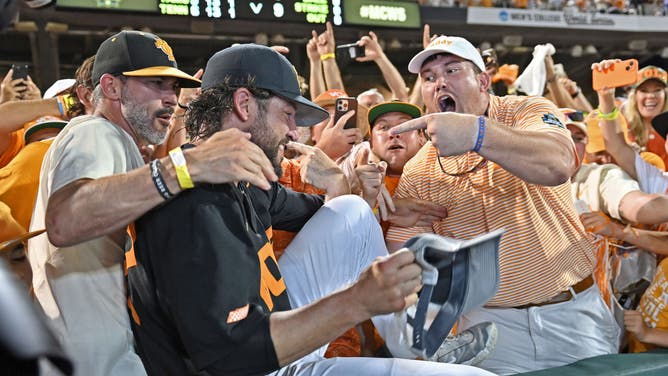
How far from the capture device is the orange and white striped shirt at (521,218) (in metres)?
2.69

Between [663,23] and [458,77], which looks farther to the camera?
[663,23]

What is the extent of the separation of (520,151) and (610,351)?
1083mm

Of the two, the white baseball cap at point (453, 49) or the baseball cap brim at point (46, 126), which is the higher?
the white baseball cap at point (453, 49)

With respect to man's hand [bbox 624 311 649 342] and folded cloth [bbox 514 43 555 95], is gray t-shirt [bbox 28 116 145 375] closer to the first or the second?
man's hand [bbox 624 311 649 342]

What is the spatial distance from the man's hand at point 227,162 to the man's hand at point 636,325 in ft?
6.74

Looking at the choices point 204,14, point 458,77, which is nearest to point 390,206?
point 458,77

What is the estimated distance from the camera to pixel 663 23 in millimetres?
13086

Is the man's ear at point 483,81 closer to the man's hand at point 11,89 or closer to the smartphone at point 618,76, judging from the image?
the smartphone at point 618,76

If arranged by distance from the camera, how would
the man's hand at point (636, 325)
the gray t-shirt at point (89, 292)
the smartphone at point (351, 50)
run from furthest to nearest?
the smartphone at point (351, 50), the man's hand at point (636, 325), the gray t-shirt at point (89, 292)

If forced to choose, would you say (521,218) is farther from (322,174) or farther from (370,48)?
(370,48)

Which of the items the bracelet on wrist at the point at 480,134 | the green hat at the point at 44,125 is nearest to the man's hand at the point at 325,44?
the green hat at the point at 44,125

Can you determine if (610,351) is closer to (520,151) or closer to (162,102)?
(520,151)

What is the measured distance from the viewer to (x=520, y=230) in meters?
2.70

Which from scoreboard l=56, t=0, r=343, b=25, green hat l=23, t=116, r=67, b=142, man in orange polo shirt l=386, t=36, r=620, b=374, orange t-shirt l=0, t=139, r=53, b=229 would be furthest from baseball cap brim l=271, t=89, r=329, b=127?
scoreboard l=56, t=0, r=343, b=25
